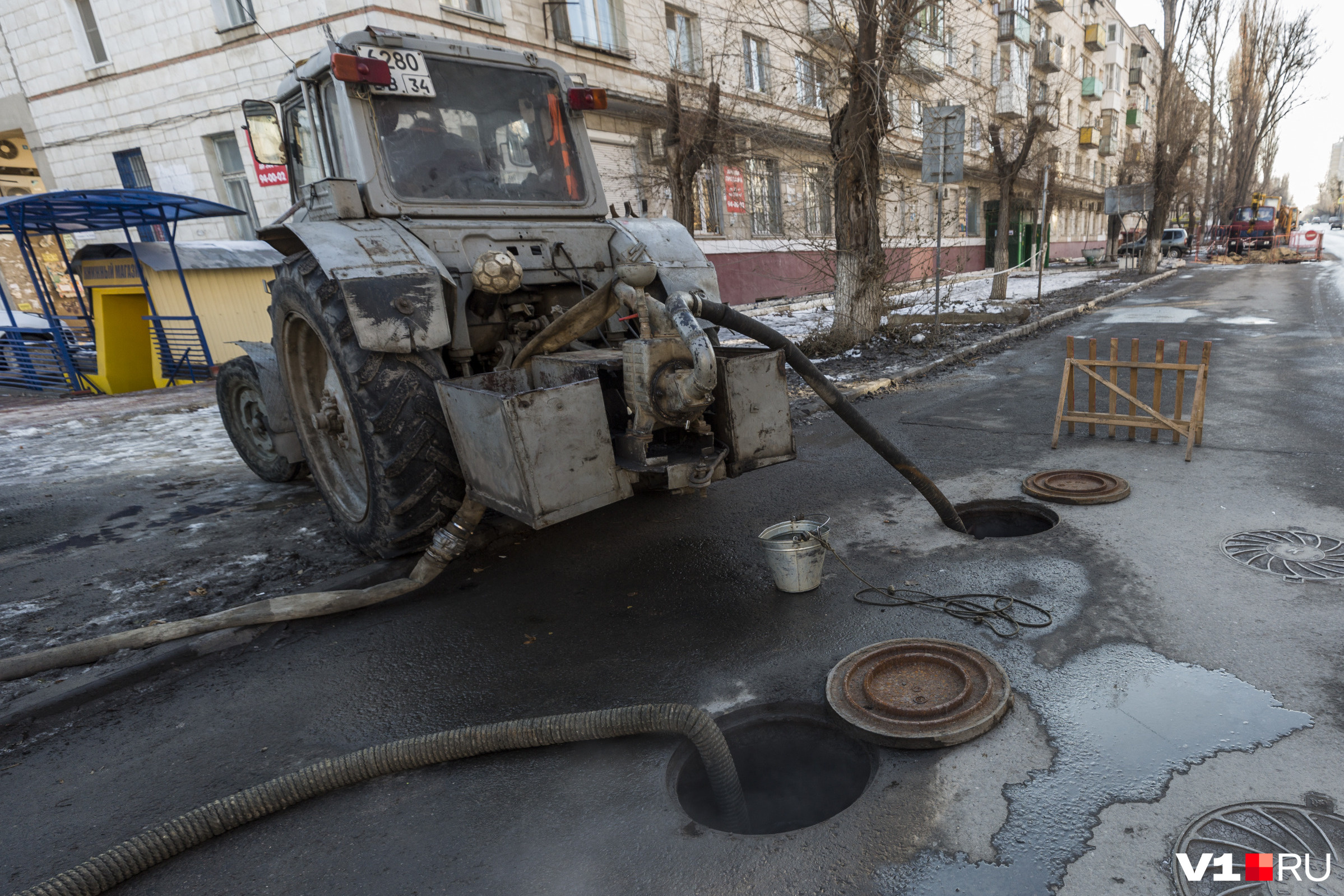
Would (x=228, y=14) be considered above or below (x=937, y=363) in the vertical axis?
above

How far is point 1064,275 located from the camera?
90.1 ft

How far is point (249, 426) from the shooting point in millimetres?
6230

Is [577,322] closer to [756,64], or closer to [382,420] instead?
[382,420]

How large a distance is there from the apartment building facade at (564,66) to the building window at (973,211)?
310 inches

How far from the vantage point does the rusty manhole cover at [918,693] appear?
2.47 m

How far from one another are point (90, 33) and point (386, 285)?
19324 mm

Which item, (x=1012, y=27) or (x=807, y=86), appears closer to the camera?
(x=807, y=86)

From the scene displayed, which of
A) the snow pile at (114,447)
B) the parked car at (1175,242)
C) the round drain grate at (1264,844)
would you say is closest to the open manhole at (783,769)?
Answer: the round drain grate at (1264,844)

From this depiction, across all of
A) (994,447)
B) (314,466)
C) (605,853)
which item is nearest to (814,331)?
(994,447)

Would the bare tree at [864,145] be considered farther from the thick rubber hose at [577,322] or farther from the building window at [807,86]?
the thick rubber hose at [577,322]

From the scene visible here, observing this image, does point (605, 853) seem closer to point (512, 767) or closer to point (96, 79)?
point (512, 767)

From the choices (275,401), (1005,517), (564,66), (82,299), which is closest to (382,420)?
(275,401)

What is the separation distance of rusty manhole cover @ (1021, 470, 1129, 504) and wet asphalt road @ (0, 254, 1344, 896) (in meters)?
0.11

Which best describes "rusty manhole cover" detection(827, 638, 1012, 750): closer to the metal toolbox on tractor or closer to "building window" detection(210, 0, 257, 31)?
the metal toolbox on tractor
